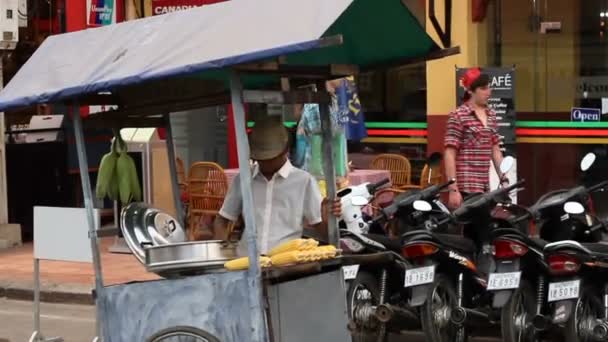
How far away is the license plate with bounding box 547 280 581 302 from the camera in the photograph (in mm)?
7244

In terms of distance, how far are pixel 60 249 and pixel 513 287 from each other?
129 inches

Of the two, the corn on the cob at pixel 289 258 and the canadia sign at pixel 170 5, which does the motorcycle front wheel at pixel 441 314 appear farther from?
the canadia sign at pixel 170 5

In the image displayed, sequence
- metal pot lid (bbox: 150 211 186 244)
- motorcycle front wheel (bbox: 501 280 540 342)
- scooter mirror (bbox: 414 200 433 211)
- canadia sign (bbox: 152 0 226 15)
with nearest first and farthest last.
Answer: metal pot lid (bbox: 150 211 186 244)
motorcycle front wheel (bbox: 501 280 540 342)
scooter mirror (bbox: 414 200 433 211)
canadia sign (bbox: 152 0 226 15)

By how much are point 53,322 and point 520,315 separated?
4527mm

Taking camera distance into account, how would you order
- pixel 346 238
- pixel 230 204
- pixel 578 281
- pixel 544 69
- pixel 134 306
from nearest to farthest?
1. pixel 134 306
2. pixel 230 204
3. pixel 578 281
4. pixel 346 238
5. pixel 544 69

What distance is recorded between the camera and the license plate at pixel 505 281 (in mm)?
7398

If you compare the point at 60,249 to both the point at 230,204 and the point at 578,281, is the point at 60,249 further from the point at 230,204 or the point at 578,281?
the point at 578,281

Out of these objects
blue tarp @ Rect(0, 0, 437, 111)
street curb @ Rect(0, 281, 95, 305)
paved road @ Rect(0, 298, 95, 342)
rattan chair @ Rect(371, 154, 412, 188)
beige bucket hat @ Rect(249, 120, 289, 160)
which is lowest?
paved road @ Rect(0, 298, 95, 342)

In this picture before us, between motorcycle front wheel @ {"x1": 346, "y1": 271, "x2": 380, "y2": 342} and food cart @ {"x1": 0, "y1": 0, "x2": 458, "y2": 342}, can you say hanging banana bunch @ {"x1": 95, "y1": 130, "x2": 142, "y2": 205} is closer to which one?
food cart @ {"x1": 0, "y1": 0, "x2": 458, "y2": 342}

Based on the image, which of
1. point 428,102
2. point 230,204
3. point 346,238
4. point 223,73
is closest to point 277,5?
point 223,73

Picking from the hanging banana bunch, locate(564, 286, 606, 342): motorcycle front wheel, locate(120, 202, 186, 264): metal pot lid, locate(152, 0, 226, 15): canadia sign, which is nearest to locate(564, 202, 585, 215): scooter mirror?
locate(564, 286, 606, 342): motorcycle front wheel

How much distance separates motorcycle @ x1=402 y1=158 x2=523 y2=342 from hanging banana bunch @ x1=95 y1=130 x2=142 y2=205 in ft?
6.26

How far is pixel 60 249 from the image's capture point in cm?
821

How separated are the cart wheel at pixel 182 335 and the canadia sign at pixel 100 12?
356 inches
